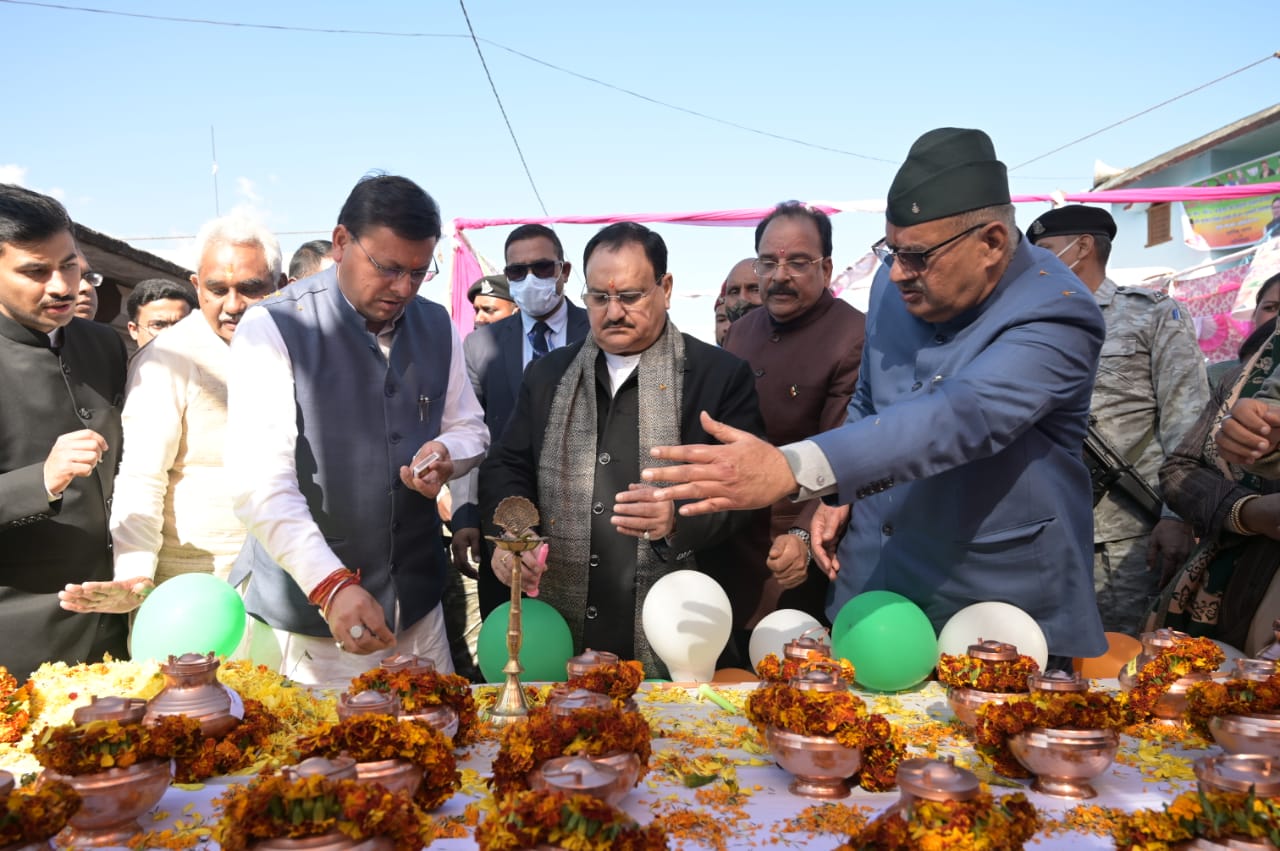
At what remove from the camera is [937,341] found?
2.82 meters

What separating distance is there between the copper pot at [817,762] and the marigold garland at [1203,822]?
0.46 metres

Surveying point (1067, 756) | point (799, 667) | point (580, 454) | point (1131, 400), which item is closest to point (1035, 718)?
point (1067, 756)

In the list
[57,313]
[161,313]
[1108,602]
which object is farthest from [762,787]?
[161,313]

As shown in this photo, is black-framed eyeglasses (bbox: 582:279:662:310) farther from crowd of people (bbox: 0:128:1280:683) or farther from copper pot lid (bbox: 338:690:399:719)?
copper pot lid (bbox: 338:690:399:719)

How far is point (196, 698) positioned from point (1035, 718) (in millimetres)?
1642

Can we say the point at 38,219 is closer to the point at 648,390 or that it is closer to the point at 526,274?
the point at 648,390

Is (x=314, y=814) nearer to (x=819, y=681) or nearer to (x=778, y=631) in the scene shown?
(x=819, y=681)

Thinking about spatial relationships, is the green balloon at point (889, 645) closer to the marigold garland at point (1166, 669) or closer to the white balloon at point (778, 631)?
the white balloon at point (778, 631)

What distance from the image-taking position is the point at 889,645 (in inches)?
92.8

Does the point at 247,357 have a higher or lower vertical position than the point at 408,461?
higher

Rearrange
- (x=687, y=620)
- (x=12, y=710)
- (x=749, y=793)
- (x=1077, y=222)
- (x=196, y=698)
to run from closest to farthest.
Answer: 1. (x=749, y=793)
2. (x=196, y=698)
3. (x=12, y=710)
4. (x=687, y=620)
5. (x=1077, y=222)

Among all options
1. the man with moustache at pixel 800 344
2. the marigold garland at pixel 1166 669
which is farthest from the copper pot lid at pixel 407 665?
the man with moustache at pixel 800 344

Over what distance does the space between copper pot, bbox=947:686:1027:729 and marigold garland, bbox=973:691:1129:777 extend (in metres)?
0.14

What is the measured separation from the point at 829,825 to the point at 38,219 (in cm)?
279
